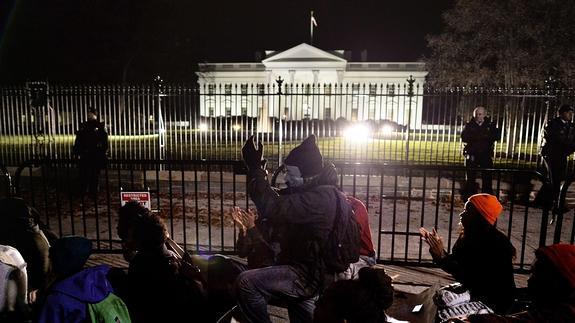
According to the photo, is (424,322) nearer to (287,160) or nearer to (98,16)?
(287,160)

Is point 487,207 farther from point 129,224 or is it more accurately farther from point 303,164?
point 129,224

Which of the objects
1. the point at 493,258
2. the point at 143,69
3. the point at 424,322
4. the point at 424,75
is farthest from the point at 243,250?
the point at 424,75

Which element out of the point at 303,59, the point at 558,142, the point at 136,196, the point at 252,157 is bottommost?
the point at 136,196

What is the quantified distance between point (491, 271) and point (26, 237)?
362cm

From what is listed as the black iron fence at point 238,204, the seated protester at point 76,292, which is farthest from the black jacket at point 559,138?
the seated protester at point 76,292

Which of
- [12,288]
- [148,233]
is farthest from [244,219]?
[12,288]

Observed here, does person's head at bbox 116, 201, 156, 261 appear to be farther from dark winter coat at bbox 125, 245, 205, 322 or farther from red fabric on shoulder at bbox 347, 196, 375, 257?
red fabric on shoulder at bbox 347, 196, 375, 257

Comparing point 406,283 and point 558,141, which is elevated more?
point 558,141

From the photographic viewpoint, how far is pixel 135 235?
127 inches

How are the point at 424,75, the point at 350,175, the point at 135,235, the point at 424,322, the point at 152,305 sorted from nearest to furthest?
the point at 152,305, the point at 135,235, the point at 424,322, the point at 350,175, the point at 424,75

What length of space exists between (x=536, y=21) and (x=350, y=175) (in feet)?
45.2

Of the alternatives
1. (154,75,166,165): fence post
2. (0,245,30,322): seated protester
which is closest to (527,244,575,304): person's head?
(0,245,30,322): seated protester

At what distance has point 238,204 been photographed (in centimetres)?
942

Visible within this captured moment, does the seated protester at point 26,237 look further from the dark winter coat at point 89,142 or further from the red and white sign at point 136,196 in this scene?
the dark winter coat at point 89,142
